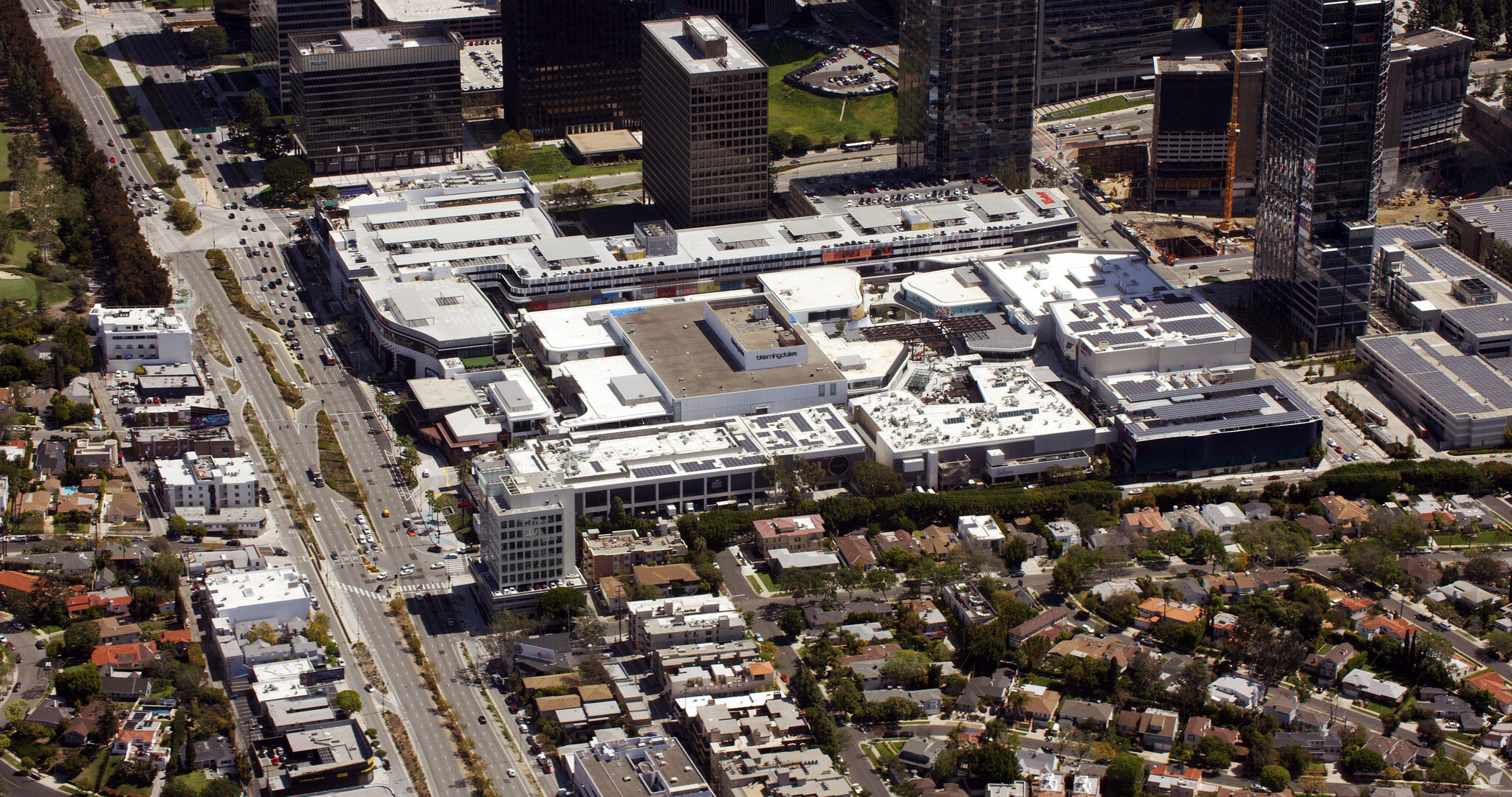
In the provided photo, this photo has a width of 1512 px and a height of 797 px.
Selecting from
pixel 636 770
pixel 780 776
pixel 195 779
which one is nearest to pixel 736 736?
pixel 780 776

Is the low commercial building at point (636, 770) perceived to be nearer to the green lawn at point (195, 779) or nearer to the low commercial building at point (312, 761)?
the low commercial building at point (312, 761)

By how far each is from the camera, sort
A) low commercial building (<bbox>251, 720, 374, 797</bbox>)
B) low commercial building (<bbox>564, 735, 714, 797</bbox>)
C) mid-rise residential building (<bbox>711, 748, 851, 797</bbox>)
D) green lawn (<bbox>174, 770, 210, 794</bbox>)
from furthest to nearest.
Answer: green lawn (<bbox>174, 770, 210, 794</bbox>) < low commercial building (<bbox>251, 720, 374, 797</bbox>) < mid-rise residential building (<bbox>711, 748, 851, 797</bbox>) < low commercial building (<bbox>564, 735, 714, 797</bbox>)

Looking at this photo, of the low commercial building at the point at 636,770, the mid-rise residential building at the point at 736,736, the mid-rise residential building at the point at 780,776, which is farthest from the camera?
the mid-rise residential building at the point at 736,736

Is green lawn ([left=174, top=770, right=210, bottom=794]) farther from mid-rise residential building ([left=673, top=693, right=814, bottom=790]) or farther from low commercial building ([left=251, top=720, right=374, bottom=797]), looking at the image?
mid-rise residential building ([left=673, top=693, right=814, bottom=790])

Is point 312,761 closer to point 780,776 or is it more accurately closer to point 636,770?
point 636,770

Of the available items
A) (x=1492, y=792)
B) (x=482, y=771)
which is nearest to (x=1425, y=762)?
(x=1492, y=792)

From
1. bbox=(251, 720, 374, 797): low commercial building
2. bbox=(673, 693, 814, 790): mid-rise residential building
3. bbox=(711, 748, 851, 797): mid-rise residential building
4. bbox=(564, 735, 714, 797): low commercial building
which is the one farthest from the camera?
bbox=(673, 693, 814, 790): mid-rise residential building

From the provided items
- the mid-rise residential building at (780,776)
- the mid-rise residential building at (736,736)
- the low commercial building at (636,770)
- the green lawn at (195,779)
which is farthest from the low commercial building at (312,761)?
the mid-rise residential building at (780,776)

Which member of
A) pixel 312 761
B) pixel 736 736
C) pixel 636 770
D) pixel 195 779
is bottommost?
pixel 195 779

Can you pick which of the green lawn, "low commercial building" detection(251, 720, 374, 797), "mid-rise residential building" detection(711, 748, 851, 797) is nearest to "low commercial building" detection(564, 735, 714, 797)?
"mid-rise residential building" detection(711, 748, 851, 797)

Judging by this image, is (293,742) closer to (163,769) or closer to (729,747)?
(163,769)

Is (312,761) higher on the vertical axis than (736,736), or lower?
lower
